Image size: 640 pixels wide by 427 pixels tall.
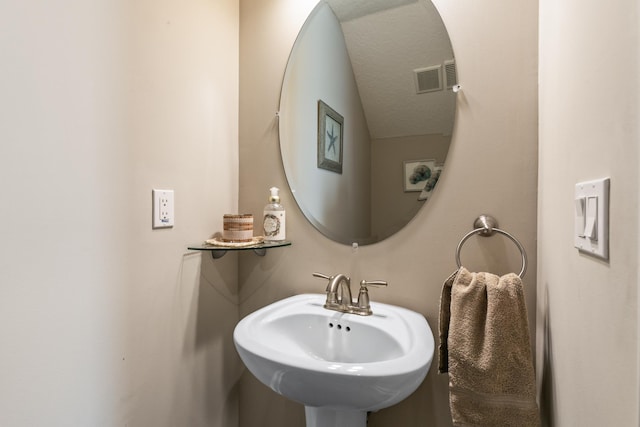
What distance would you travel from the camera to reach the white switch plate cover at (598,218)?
0.40 metres

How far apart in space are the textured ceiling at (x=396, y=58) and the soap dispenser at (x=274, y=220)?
0.40 metres

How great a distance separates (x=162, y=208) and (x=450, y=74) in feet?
3.06

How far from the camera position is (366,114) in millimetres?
1063

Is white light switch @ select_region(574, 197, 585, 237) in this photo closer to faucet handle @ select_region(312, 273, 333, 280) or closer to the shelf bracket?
faucet handle @ select_region(312, 273, 333, 280)

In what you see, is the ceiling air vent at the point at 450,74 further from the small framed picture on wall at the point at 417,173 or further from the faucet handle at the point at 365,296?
the faucet handle at the point at 365,296

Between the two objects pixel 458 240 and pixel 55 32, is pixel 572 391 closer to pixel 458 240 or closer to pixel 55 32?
pixel 458 240

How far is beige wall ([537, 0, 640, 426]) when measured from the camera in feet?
→ 1.13

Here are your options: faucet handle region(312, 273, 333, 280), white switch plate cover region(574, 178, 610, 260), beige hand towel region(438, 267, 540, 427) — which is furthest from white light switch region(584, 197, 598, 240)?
faucet handle region(312, 273, 333, 280)

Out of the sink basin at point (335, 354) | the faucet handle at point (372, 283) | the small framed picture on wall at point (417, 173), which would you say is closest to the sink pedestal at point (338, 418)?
the sink basin at point (335, 354)

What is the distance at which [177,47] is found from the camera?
0.97 m

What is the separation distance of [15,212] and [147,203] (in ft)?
0.93

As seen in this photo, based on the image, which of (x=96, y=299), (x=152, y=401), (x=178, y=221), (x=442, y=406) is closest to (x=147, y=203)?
(x=178, y=221)

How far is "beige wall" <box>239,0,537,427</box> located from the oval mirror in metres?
0.04

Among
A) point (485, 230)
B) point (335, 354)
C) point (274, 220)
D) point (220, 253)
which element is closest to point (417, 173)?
point (485, 230)
